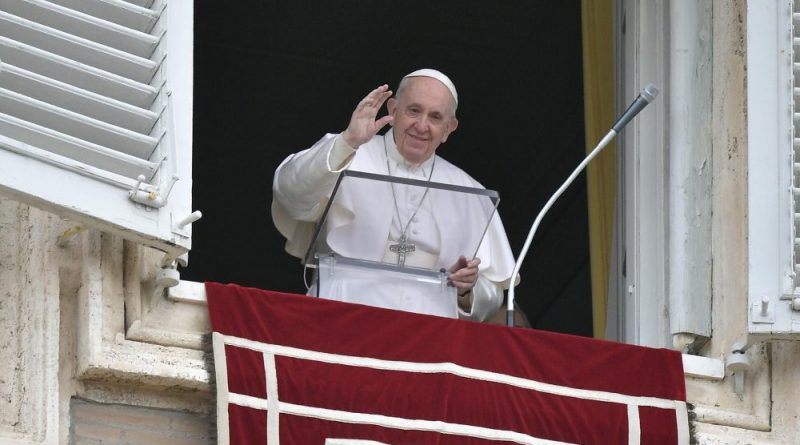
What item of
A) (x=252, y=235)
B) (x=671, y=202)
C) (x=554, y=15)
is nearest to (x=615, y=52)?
(x=671, y=202)

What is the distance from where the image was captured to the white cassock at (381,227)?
315 inches

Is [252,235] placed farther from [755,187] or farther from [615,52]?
[755,187]

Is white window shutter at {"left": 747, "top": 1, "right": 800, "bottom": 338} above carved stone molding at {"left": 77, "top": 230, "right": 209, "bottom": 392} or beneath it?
above

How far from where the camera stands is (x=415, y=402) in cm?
745

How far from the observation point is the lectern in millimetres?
7945

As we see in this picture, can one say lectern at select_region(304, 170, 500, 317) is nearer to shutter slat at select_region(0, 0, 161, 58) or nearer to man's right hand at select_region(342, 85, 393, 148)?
man's right hand at select_region(342, 85, 393, 148)

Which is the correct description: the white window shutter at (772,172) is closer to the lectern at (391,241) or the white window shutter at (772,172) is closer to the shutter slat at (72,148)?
the lectern at (391,241)

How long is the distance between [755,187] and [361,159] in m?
1.47

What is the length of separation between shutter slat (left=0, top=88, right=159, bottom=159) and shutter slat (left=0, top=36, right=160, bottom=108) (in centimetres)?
14

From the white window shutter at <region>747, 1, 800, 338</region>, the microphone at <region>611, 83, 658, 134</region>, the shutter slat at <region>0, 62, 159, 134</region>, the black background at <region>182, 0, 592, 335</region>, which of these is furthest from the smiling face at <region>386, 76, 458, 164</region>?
the black background at <region>182, 0, 592, 335</region>

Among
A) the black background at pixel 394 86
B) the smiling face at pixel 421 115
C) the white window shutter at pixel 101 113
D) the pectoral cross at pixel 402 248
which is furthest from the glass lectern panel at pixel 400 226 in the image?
the black background at pixel 394 86

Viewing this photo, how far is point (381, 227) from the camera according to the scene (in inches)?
325

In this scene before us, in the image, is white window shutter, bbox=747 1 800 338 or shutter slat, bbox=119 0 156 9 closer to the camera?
shutter slat, bbox=119 0 156 9

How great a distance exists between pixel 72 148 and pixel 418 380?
1.22m
